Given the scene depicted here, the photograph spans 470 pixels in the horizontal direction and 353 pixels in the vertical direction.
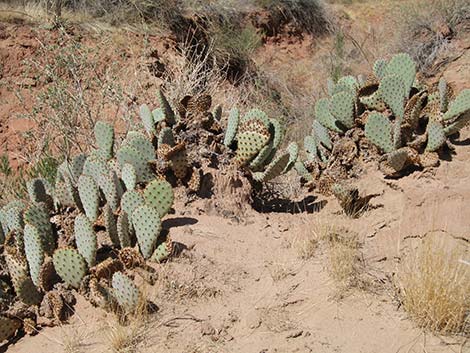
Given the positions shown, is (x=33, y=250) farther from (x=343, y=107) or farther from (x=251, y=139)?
(x=343, y=107)

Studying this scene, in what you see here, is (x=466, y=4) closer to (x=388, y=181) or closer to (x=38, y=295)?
(x=388, y=181)

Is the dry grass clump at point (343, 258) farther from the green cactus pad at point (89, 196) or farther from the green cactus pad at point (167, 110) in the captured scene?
the green cactus pad at point (167, 110)

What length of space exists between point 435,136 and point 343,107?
978 mm

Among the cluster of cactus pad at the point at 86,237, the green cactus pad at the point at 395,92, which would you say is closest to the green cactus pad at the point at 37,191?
the cluster of cactus pad at the point at 86,237

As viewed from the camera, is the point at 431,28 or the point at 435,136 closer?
the point at 435,136

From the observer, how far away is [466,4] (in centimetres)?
1296

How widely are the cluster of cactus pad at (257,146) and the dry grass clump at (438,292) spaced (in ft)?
6.49

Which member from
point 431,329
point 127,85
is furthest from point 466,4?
point 431,329

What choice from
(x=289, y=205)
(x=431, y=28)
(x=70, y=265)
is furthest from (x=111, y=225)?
(x=431, y=28)

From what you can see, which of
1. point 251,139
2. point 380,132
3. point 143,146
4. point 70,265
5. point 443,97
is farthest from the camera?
point 443,97

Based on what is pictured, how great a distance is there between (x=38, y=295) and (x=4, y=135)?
7001mm

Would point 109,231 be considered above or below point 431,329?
below

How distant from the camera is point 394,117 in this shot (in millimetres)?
6012

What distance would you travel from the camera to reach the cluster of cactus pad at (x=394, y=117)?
5566mm
